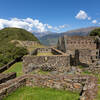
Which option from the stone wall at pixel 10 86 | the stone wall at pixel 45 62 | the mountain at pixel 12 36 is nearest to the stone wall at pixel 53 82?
the stone wall at pixel 10 86

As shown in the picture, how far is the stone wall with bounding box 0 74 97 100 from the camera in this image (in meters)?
5.84

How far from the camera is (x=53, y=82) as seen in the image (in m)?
6.76

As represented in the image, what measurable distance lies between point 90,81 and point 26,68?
8.31 metres

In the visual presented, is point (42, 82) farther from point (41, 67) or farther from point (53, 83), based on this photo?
point (41, 67)

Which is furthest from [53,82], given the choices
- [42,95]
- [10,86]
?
[10,86]

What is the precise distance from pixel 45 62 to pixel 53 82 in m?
5.64

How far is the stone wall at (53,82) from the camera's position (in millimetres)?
5836

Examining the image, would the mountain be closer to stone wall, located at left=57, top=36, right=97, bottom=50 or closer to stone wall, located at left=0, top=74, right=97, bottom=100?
stone wall, located at left=57, top=36, right=97, bottom=50

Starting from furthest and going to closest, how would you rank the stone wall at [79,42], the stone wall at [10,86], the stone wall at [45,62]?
1. the stone wall at [79,42]
2. the stone wall at [45,62]
3. the stone wall at [10,86]

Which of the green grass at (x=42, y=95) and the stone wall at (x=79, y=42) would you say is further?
the stone wall at (x=79, y=42)

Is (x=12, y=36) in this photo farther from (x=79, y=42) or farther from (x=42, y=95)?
(x=42, y=95)

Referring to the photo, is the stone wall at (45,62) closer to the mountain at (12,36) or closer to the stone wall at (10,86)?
the stone wall at (10,86)

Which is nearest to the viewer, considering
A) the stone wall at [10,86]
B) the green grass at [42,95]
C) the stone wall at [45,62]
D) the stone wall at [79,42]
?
the green grass at [42,95]

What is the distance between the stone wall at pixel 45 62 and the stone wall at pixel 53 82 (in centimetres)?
498
